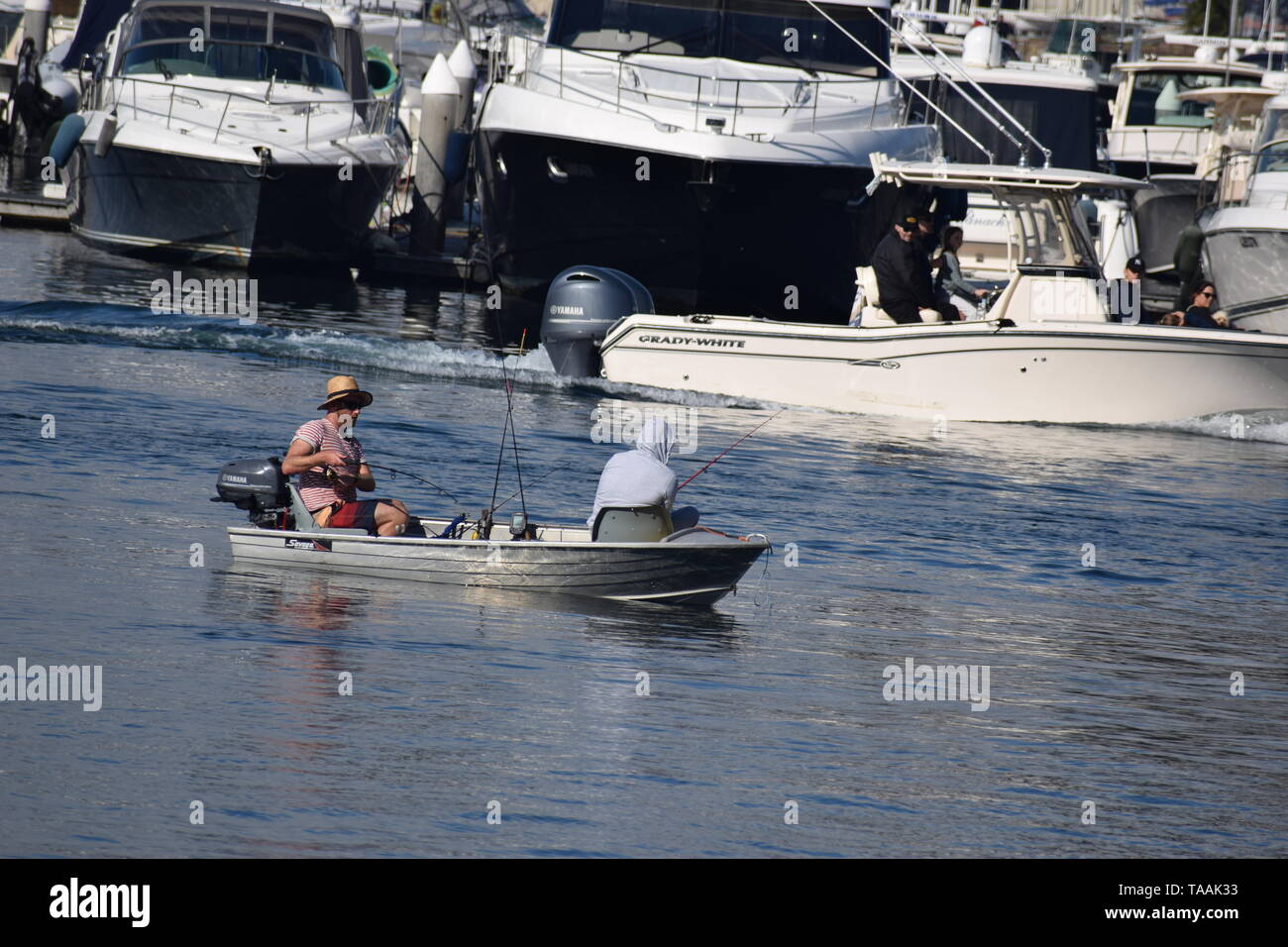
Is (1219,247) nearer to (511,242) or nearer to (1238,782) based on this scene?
(511,242)

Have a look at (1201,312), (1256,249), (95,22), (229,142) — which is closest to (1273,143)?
(1256,249)

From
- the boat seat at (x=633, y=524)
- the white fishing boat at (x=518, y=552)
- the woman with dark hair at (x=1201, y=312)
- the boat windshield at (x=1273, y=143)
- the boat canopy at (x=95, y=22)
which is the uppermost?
the boat canopy at (x=95, y=22)

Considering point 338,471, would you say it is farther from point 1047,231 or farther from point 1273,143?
point 1273,143

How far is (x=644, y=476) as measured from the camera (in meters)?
10.4

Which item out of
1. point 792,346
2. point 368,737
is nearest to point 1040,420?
point 792,346

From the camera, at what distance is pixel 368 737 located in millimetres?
7809

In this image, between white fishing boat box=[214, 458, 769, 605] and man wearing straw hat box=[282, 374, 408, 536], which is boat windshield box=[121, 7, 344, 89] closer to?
man wearing straw hat box=[282, 374, 408, 536]

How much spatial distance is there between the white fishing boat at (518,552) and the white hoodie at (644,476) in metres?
0.07

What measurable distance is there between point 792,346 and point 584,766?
10754 millimetres

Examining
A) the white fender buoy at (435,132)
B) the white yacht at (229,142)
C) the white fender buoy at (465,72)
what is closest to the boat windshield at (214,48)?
the white yacht at (229,142)

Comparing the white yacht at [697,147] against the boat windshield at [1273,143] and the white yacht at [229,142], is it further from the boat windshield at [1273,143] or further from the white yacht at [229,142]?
the boat windshield at [1273,143]

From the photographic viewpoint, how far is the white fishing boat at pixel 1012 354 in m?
17.0

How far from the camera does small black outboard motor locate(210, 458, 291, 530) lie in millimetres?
10656

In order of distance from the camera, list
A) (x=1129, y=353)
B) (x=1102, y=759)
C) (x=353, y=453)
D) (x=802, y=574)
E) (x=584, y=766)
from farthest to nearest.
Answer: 1. (x=1129, y=353)
2. (x=802, y=574)
3. (x=353, y=453)
4. (x=1102, y=759)
5. (x=584, y=766)
